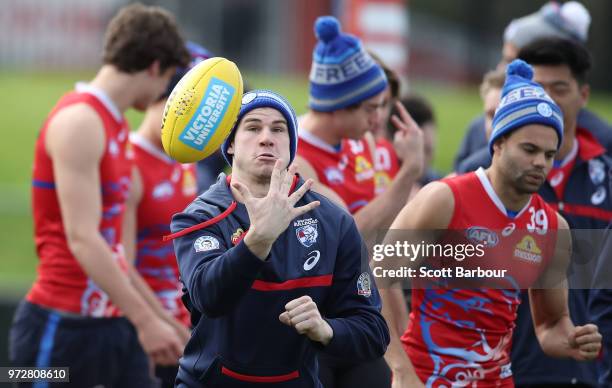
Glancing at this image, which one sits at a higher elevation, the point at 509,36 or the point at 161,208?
the point at 509,36

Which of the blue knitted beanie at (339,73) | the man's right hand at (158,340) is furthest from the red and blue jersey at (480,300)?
the man's right hand at (158,340)

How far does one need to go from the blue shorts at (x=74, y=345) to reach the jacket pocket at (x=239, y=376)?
2119 mm

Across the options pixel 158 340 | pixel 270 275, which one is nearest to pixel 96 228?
pixel 158 340

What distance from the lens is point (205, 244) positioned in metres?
3.89

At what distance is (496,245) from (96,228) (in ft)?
6.77

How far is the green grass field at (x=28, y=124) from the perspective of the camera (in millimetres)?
15188

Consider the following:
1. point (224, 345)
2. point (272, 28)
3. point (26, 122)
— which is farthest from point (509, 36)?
point (272, 28)

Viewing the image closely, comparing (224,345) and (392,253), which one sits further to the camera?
(392,253)

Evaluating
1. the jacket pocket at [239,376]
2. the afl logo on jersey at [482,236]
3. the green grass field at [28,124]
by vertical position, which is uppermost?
the afl logo on jersey at [482,236]

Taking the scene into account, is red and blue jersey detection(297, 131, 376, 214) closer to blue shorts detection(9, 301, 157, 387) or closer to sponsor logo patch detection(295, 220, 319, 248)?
blue shorts detection(9, 301, 157, 387)

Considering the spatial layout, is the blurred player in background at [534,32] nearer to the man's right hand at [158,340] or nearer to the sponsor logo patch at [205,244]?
the man's right hand at [158,340]

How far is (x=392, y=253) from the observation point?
195 inches

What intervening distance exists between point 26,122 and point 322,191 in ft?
51.0

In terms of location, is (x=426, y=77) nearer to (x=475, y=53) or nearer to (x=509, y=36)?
(x=475, y=53)
